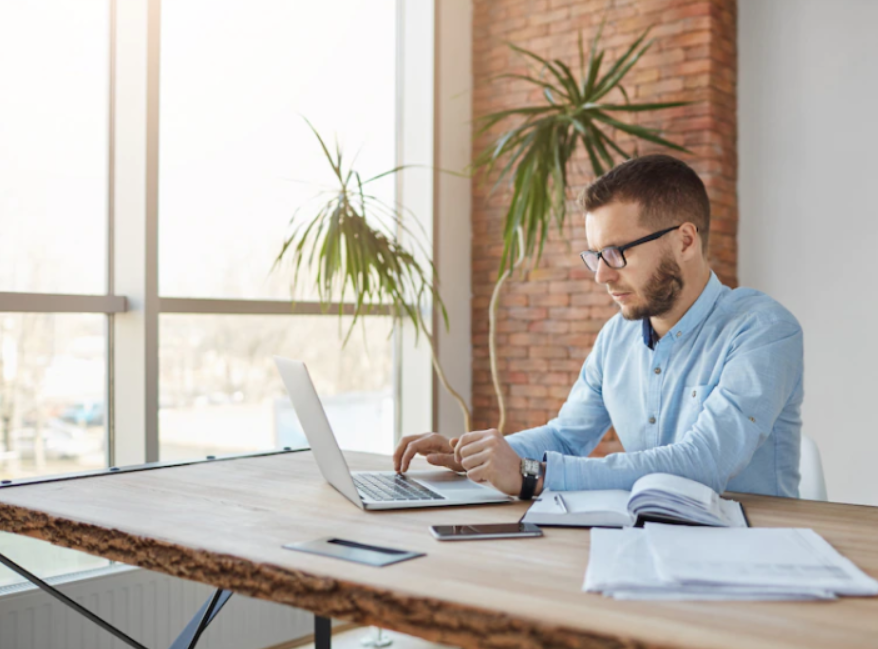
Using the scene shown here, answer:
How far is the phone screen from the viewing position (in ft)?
4.42

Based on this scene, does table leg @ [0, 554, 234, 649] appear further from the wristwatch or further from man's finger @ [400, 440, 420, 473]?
the wristwatch

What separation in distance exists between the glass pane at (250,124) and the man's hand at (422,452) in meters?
1.78

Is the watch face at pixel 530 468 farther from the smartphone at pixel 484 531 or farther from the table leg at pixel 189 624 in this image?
the table leg at pixel 189 624

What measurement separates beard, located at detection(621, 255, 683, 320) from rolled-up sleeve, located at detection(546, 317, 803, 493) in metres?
0.24

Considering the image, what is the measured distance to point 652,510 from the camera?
1398 mm

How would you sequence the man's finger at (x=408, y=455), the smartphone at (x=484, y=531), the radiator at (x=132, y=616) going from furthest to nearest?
1. the radiator at (x=132, y=616)
2. the man's finger at (x=408, y=455)
3. the smartphone at (x=484, y=531)

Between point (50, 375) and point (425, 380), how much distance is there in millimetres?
1915

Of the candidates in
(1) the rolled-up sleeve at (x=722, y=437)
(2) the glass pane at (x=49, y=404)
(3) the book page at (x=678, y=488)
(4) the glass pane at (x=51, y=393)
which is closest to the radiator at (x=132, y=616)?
(2) the glass pane at (x=49, y=404)

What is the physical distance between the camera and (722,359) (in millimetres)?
1896

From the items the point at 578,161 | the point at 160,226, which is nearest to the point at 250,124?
the point at 160,226

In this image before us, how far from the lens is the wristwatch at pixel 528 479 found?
65.1 inches

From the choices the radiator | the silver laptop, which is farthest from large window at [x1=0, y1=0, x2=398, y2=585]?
the silver laptop

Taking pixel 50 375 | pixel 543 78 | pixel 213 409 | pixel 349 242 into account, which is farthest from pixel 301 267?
pixel 543 78

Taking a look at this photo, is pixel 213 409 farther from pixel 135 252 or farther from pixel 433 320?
pixel 433 320
